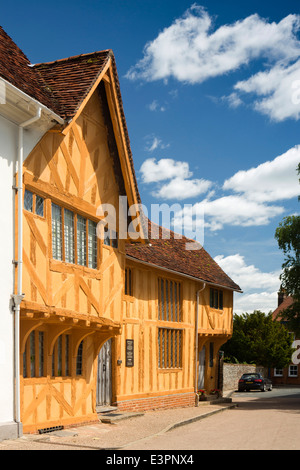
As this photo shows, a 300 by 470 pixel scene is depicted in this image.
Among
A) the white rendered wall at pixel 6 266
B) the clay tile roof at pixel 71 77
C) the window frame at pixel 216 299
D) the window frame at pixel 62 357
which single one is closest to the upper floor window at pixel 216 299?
the window frame at pixel 216 299

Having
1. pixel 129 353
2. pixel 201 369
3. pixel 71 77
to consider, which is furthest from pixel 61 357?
pixel 201 369

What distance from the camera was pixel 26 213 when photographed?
12.0m

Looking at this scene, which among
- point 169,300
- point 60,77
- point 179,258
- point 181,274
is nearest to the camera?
point 60,77

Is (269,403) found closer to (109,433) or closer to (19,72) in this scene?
(109,433)

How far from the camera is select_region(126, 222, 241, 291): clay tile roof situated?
70.8 ft

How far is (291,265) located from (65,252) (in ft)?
54.8

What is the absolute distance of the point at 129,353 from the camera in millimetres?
20234

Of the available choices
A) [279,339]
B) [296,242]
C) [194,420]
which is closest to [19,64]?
[194,420]

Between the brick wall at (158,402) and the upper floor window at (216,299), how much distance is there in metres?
4.62

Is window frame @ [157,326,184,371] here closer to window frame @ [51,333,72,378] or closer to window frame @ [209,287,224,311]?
window frame @ [209,287,224,311]

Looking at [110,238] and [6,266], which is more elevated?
[110,238]

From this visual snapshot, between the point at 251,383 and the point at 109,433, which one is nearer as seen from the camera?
the point at 109,433

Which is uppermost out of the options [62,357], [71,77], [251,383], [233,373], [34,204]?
[71,77]

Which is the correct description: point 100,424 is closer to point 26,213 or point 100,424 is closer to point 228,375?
point 26,213
